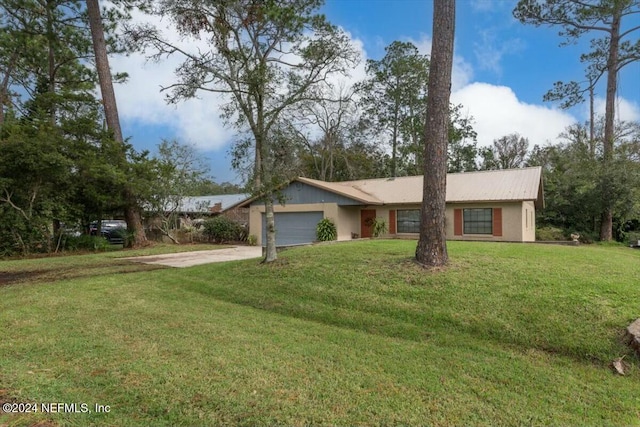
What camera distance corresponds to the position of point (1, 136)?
13.5 m

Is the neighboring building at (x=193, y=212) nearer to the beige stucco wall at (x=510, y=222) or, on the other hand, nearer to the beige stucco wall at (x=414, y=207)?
the beige stucco wall at (x=414, y=207)

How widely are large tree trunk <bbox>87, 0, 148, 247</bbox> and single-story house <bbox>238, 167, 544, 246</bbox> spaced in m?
5.39

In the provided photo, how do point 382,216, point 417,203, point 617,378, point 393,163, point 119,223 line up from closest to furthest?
point 617,378 → point 417,203 → point 382,216 → point 119,223 → point 393,163

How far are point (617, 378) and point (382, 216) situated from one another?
15376 mm

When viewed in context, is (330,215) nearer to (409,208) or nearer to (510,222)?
(409,208)

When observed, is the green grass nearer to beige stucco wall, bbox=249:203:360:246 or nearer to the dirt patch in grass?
the dirt patch in grass

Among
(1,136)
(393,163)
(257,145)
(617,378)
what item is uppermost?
(393,163)

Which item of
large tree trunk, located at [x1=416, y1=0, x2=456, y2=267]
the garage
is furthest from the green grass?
the garage

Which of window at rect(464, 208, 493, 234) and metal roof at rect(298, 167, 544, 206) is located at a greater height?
metal roof at rect(298, 167, 544, 206)

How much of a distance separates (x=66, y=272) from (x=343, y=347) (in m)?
8.85

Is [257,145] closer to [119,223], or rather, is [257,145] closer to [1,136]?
[1,136]

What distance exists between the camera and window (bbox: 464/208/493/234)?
16500mm

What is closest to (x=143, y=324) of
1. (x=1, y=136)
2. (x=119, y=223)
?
(x=1, y=136)

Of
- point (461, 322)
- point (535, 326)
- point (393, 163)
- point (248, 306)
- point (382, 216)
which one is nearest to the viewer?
point (535, 326)
